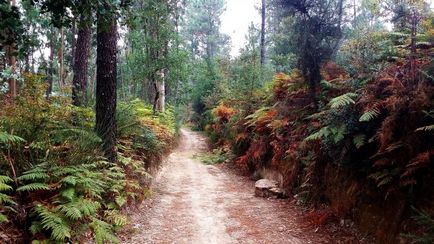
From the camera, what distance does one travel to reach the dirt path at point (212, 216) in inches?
218

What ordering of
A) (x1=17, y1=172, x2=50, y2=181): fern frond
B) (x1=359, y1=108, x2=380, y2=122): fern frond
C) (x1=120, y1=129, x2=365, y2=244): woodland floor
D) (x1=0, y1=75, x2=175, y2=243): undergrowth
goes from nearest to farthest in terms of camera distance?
1. (x1=0, y1=75, x2=175, y2=243): undergrowth
2. (x1=17, y1=172, x2=50, y2=181): fern frond
3. (x1=359, y1=108, x2=380, y2=122): fern frond
4. (x1=120, y1=129, x2=365, y2=244): woodland floor

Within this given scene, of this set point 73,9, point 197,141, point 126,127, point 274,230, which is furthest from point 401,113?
point 197,141

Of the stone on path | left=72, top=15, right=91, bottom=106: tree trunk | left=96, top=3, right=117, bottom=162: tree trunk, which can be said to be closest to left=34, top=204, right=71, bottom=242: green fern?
left=96, top=3, right=117, bottom=162: tree trunk

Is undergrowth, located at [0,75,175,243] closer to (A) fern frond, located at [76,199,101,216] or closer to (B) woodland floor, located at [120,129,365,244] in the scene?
(A) fern frond, located at [76,199,101,216]

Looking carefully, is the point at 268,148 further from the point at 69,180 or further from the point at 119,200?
→ the point at 69,180

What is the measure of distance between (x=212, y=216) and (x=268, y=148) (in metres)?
3.90

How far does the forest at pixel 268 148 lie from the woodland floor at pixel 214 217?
0.04 m

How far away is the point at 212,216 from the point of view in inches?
262

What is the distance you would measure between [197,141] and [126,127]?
42.2 ft

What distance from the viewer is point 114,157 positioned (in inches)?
253

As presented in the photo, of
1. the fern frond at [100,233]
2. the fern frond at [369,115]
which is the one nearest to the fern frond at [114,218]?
the fern frond at [100,233]

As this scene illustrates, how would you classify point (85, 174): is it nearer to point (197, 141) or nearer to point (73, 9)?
point (73, 9)

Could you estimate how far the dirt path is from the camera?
554 centimetres

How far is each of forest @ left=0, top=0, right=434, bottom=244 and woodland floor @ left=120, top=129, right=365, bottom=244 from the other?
0.04 m
